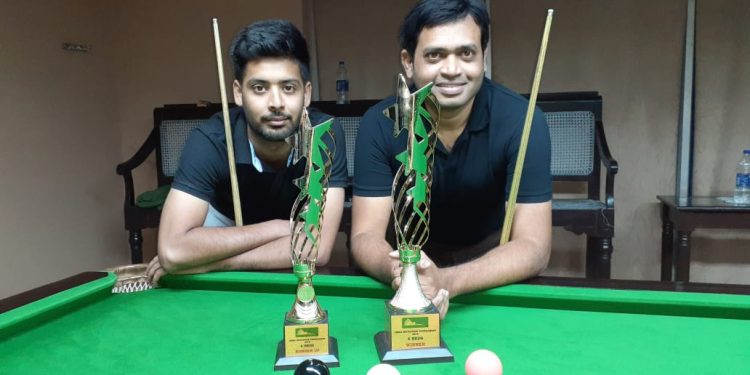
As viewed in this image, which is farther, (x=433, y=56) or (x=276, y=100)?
(x=276, y=100)

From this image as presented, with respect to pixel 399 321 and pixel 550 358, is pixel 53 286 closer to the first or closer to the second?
pixel 399 321

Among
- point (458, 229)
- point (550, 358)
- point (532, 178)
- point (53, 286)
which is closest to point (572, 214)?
point (458, 229)

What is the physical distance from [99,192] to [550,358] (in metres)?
3.55

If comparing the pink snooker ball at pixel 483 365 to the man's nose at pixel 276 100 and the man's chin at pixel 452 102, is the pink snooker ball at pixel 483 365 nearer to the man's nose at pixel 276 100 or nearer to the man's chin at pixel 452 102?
the man's chin at pixel 452 102

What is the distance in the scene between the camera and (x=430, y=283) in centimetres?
111

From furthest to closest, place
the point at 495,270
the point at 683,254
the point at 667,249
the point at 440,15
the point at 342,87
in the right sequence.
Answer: the point at 342,87 < the point at 667,249 < the point at 683,254 < the point at 440,15 < the point at 495,270

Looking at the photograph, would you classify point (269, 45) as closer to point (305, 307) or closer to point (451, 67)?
point (451, 67)

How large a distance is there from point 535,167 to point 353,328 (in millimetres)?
790

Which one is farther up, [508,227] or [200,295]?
[508,227]

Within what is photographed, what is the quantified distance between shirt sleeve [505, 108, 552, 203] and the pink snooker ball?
2.66 feet

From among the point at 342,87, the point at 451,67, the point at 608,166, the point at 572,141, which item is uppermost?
the point at 342,87

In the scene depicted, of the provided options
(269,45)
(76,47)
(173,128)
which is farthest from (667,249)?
(76,47)

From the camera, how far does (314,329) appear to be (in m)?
0.95

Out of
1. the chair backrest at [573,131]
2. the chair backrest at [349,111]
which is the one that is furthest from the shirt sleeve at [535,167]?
the chair backrest at [349,111]
